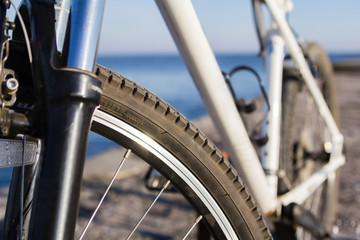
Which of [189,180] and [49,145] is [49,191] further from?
[189,180]

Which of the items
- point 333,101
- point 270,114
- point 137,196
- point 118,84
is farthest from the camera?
point 137,196

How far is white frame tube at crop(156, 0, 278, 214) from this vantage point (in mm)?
994

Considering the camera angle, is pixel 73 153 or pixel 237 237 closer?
pixel 73 153

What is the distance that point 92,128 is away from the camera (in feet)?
2.56

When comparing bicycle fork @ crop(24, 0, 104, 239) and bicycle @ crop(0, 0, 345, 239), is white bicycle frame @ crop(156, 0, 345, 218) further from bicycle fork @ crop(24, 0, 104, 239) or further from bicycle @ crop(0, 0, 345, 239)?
bicycle fork @ crop(24, 0, 104, 239)

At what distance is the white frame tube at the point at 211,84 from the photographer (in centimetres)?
99

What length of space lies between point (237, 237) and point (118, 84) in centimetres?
43

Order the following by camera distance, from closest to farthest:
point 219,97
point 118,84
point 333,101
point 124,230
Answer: point 118,84
point 219,97
point 124,230
point 333,101

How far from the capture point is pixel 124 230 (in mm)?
2387

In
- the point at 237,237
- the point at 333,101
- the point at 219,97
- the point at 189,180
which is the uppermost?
the point at 333,101

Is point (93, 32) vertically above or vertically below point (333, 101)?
below

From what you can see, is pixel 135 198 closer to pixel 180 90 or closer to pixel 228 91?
pixel 228 91

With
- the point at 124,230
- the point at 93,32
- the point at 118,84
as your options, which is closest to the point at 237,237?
the point at 118,84

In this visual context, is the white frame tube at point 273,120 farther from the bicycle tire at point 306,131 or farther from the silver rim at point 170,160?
the silver rim at point 170,160
